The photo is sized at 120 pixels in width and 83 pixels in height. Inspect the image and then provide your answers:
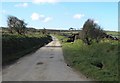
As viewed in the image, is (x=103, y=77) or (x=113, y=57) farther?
(x=113, y=57)

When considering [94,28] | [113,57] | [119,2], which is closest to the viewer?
[113,57]

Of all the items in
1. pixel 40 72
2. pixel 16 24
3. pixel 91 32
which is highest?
pixel 16 24

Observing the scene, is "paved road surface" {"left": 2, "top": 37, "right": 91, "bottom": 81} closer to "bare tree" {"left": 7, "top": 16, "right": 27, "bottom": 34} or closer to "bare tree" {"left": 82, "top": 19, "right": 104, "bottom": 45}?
"bare tree" {"left": 82, "top": 19, "right": 104, "bottom": 45}

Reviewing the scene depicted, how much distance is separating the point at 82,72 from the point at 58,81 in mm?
4197

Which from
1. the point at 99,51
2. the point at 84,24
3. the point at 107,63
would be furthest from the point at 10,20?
the point at 107,63

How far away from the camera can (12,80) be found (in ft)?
57.8

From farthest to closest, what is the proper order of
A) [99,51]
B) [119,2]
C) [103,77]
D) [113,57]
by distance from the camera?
[99,51] → [119,2] → [113,57] → [103,77]

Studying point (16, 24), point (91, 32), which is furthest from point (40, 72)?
point (16, 24)

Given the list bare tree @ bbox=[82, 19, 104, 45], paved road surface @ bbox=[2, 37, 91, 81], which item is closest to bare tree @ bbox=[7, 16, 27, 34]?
Result: bare tree @ bbox=[82, 19, 104, 45]

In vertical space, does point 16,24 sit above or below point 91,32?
above

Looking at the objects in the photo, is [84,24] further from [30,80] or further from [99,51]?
[30,80]

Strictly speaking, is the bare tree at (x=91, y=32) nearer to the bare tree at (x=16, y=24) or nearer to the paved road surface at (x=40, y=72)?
the paved road surface at (x=40, y=72)

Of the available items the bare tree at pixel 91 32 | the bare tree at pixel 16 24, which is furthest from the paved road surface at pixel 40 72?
the bare tree at pixel 16 24

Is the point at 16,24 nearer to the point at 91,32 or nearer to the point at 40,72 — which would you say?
the point at 91,32
